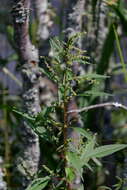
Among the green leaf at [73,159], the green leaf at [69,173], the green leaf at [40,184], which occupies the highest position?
the green leaf at [73,159]

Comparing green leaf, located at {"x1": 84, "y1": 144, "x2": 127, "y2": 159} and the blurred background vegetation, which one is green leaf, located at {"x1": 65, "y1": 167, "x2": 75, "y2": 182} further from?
the blurred background vegetation

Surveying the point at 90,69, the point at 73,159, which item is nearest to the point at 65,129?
the point at 73,159

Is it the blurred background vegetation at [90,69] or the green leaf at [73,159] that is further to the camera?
the blurred background vegetation at [90,69]

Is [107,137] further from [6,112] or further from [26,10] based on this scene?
[26,10]

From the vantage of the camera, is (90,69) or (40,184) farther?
(90,69)

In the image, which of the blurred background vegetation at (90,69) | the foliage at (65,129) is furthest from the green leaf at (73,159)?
the blurred background vegetation at (90,69)

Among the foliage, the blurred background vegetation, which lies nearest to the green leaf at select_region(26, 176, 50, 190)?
the foliage

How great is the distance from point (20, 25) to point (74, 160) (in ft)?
1.02

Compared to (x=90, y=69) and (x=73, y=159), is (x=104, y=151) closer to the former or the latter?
(x=73, y=159)

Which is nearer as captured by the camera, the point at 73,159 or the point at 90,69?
the point at 73,159

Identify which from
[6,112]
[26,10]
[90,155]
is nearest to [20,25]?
[26,10]

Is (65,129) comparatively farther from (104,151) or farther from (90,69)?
(90,69)

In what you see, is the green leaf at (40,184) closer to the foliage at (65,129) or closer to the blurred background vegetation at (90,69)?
the foliage at (65,129)

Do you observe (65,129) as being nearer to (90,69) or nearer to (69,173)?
(69,173)
